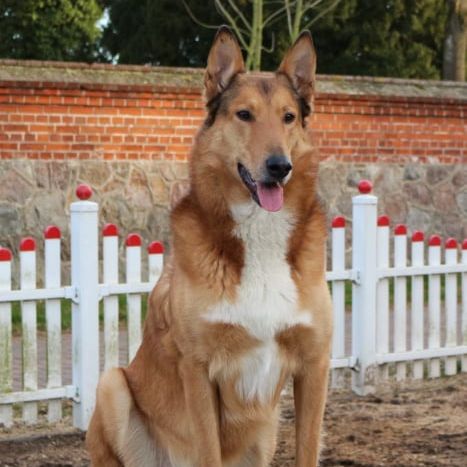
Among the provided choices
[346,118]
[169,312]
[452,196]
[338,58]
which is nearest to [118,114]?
[346,118]

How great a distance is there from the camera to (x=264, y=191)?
4.30m

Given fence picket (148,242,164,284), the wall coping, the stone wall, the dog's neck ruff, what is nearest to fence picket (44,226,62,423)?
fence picket (148,242,164,284)

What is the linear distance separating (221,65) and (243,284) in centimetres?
91

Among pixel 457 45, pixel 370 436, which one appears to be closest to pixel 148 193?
pixel 370 436

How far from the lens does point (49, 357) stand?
6.60 m

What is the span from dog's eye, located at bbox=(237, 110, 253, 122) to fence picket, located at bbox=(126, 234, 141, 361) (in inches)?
100

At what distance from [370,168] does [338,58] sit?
13.6 meters

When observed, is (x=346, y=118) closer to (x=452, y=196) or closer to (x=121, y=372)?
(x=452, y=196)

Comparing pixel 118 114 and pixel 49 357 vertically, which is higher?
pixel 118 114

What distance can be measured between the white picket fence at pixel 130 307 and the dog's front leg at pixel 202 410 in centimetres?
218

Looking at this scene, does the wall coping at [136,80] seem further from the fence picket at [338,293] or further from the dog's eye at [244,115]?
the dog's eye at [244,115]

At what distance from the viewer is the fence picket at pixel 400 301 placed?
7.87m

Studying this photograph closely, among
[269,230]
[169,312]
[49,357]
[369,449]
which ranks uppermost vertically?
[269,230]

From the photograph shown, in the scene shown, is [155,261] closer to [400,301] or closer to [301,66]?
[400,301]
